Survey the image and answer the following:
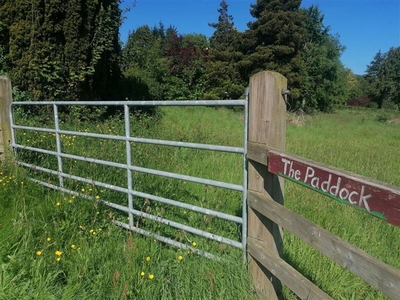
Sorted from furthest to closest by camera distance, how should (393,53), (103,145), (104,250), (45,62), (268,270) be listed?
(393,53) → (45,62) → (103,145) → (104,250) → (268,270)

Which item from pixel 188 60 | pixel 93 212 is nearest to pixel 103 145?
pixel 93 212

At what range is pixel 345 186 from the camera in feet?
4.99

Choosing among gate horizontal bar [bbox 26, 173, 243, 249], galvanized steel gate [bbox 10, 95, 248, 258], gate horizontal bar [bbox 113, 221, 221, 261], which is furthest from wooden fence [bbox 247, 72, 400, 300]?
gate horizontal bar [bbox 113, 221, 221, 261]

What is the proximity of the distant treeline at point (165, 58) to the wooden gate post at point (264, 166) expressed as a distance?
715 centimetres

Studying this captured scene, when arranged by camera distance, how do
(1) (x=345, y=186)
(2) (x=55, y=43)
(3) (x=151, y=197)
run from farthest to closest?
(2) (x=55, y=43)
(3) (x=151, y=197)
(1) (x=345, y=186)

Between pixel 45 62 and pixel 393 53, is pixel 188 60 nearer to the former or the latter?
pixel 45 62

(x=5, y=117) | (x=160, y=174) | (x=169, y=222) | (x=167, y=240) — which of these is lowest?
(x=167, y=240)

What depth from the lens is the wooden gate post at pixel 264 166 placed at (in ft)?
7.42

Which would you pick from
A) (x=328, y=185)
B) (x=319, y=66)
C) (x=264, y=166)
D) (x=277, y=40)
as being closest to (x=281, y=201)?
(x=264, y=166)

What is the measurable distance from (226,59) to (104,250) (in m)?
33.7

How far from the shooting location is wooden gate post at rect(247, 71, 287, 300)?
7.42 feet

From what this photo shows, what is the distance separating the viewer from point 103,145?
5.21 metres

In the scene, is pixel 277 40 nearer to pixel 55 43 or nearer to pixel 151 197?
pixel 55 43

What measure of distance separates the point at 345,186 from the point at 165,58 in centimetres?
3275
